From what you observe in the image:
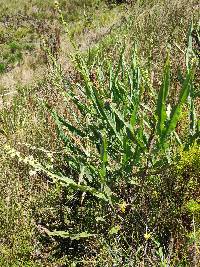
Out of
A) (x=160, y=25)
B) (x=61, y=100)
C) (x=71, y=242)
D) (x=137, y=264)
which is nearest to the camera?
(x=137, y=264)

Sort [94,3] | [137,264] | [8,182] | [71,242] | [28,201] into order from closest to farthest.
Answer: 1. [137,264]
2. [71,242]
3. [28,201]
4. [8,182]
5. [94,3]

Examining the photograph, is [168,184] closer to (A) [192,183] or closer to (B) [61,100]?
(A) [192,183]

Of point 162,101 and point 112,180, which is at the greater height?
point 162,101

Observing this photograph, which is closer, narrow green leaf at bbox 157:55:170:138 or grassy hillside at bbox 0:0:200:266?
narrow green leaf at bbox 157:55:170:138

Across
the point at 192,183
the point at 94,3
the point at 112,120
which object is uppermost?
the point at 112,120

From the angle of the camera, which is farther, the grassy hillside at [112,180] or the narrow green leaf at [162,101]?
the grassy hillside at [112,180]

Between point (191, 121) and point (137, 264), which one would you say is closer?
point (137, 264)

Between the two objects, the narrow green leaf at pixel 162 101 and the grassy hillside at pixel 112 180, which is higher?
the narrow green leaf at pixel 162 101

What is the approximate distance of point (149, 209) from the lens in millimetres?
1877

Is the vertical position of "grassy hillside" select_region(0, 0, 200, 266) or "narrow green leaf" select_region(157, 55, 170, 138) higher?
"narrow green leaf" select_region(157, 55, 170, 138)

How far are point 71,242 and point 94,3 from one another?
11.8 metres

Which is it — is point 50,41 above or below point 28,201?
above

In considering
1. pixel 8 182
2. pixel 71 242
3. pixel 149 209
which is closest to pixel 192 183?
pixel 149 209

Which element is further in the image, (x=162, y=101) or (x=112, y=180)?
(x=112, y=180)
